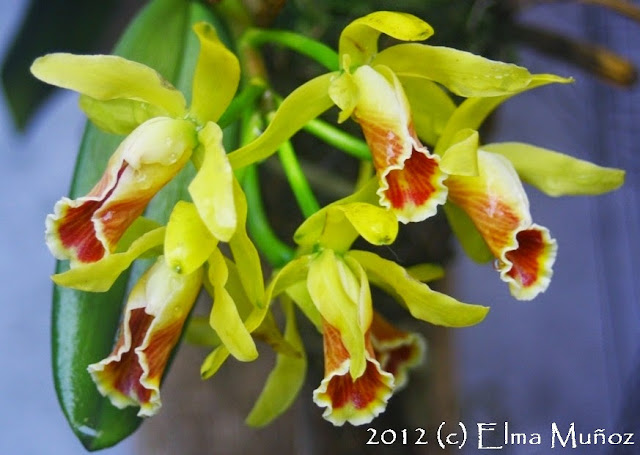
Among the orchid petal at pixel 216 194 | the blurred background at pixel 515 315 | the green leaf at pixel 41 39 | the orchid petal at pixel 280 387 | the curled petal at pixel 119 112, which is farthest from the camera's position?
the blurred background at pixel 515 315

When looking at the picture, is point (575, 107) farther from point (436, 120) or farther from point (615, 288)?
point (436, 120)

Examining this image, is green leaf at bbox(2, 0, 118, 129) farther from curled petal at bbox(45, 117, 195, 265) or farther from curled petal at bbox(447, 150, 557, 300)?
curled petal at bbox(447, 150, 557, 300)

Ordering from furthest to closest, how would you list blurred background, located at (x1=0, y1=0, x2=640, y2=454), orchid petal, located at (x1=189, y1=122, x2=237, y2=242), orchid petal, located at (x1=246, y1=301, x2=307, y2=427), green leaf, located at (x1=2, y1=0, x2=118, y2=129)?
1. blurred background, located at (x1=0, y1=0, x2=640, y2=454)
2. green leaf, located at (x1=2, y1=0, x2=118, y2=129)
3. orchid petal, located at (x1=246, y1=301, x2=307, y2=427)
4. orchid petal, located at (x1=189, y1=122, x2=237, y2=242)

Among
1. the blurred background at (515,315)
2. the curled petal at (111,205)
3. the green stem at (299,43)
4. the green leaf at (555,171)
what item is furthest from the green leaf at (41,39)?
the green leaf at (555,171)

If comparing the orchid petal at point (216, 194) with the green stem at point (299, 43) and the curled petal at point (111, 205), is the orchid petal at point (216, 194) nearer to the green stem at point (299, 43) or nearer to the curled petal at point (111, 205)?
the curled petal at point (111, 205)

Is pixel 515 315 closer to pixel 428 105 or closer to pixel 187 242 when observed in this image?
pixel 428 105

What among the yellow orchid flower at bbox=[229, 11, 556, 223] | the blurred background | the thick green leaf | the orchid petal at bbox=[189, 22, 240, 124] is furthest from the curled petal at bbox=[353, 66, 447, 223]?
the blurred background

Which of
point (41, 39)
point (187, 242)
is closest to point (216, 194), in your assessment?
point (187, 242)
